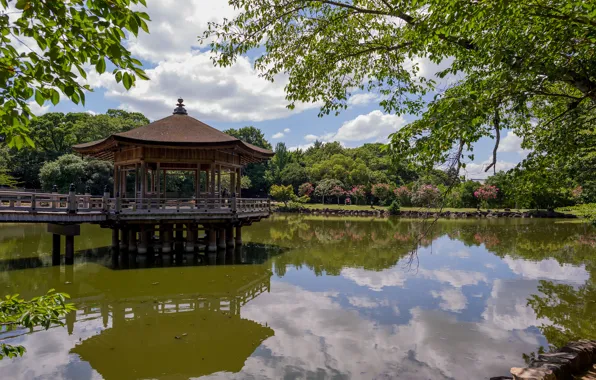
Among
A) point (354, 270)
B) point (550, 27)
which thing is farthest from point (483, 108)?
point (354, 270)

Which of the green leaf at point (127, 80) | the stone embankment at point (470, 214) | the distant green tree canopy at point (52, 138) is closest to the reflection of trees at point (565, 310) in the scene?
the green leaf at point (127, 80)

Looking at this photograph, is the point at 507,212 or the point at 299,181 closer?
the point at 507,212

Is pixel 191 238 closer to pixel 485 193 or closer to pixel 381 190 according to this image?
pixel 381 190

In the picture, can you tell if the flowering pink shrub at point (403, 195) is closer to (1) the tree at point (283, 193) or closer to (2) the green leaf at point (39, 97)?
(1) the tree at point (283, 193)

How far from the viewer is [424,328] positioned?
636 centimetres

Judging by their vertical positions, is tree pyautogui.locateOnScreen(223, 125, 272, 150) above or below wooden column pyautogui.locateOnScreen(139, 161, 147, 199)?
above

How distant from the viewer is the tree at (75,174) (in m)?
25.5

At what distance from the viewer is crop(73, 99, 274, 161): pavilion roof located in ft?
38.9

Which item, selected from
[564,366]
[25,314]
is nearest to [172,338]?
[25,314]

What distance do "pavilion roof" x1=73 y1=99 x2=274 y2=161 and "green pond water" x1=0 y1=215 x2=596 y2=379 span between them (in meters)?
3.92

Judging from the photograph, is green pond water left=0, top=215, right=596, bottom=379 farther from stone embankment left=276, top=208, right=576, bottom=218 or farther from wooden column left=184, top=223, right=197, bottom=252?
stone embankment left=276, top=208, right=576, bottom=218

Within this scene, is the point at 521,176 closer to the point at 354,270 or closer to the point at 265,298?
the point at 265,298

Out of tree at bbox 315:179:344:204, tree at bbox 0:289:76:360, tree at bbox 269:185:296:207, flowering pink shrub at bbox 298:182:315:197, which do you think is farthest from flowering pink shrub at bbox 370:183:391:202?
tree at bbox 0:289:76:360

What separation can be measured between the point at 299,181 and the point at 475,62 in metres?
41.0
